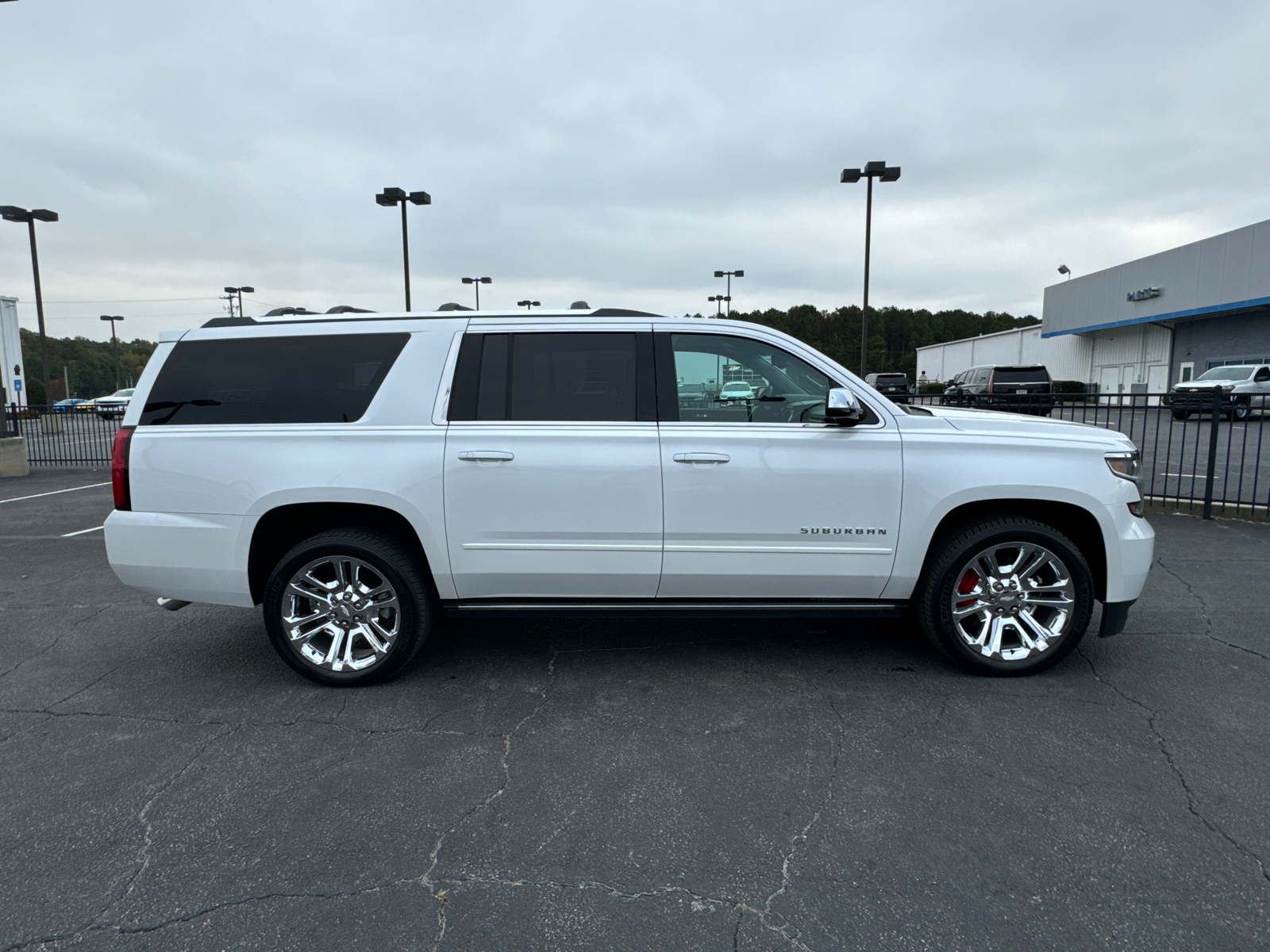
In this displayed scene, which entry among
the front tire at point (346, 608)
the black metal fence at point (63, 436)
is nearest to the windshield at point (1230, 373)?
the front tire at point (346, 608)

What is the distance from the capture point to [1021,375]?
24.8m

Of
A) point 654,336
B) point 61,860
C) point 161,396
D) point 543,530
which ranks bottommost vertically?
point 61,860

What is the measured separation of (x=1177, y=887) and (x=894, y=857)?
0.87m

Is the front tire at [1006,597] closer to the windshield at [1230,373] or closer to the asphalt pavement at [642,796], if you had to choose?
the asphalt pavement at [642,796]

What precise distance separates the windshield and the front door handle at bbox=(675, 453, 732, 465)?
95.5ft

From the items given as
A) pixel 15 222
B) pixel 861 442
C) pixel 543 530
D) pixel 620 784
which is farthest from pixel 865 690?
pixel 15 222

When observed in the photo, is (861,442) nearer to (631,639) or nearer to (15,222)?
(631,639)

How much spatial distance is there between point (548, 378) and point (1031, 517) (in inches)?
108

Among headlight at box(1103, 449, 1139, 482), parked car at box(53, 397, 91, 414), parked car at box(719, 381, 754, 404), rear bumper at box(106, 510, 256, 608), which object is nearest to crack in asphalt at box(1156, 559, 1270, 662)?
headlight at box(1103, 449, 1139, 482)

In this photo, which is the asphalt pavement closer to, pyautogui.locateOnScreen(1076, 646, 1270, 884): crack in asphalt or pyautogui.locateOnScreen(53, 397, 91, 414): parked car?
pyautogui.locateOnScreen(1076, 646, 1270, 884): crack in asphalt

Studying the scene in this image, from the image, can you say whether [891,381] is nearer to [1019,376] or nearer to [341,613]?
[1019,376]

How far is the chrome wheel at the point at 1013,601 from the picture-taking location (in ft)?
13.6

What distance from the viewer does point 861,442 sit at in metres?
4.10

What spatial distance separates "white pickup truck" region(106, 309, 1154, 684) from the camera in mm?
4055
